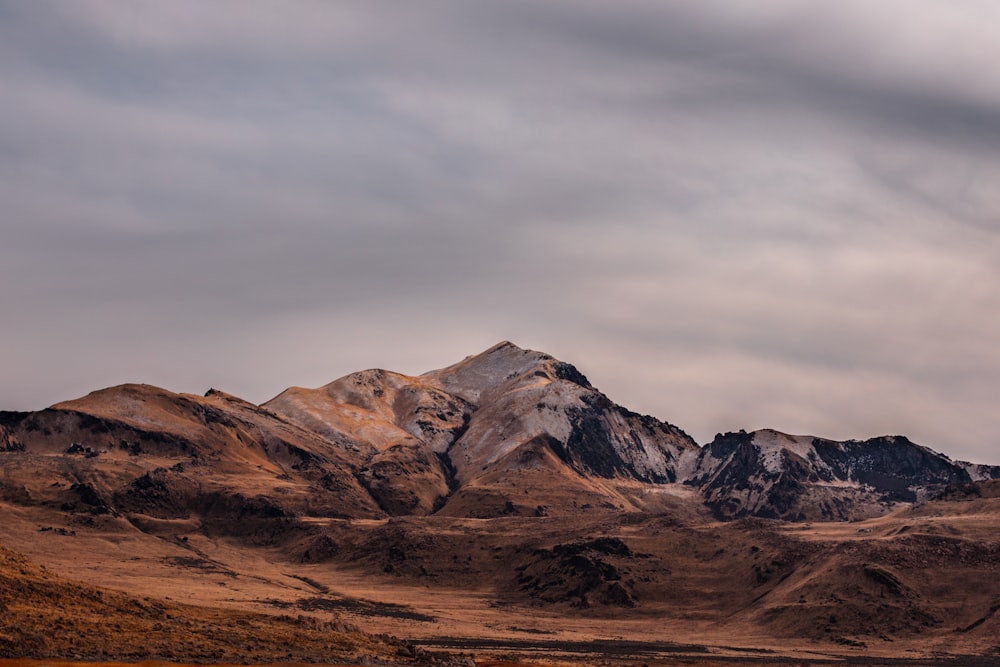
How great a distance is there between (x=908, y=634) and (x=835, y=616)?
12489 mm

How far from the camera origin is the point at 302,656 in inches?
4405

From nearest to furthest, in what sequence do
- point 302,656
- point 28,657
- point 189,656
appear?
point 28,657 → point 189,656 → point 302,656

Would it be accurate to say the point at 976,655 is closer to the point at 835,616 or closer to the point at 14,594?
the point at 835,616

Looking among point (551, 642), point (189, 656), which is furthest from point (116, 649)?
point (551, 642)

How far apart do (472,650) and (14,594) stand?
64.2 meters

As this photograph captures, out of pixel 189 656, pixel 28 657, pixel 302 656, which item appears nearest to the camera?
pixel 28 657

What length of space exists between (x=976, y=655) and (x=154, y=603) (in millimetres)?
117598

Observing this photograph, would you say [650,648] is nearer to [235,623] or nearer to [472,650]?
[472,650]

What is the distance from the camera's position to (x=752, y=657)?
168 metres

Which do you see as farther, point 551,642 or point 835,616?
point 835,616

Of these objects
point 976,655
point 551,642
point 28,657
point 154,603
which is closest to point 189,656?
point 28,657

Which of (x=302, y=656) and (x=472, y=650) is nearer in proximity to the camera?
(x=302, y=656)

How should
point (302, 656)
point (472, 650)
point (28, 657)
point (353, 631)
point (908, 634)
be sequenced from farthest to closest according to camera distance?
point (908, 634), point (472, 650), point (353, 631), point (302, 656), point (28, 657)

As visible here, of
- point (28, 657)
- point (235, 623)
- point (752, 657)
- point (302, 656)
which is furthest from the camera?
point (752, 657)
